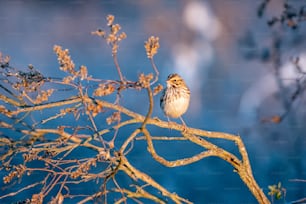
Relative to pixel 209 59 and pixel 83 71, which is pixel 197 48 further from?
pixel 83 71

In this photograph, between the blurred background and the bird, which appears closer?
the bird

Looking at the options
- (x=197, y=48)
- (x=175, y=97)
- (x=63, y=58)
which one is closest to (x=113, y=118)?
(x=63, y=58)

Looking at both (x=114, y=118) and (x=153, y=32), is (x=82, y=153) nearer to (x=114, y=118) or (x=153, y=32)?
(x=153, y=32)

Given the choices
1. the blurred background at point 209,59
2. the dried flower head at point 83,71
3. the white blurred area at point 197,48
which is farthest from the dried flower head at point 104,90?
the white blurred area at point 197,48

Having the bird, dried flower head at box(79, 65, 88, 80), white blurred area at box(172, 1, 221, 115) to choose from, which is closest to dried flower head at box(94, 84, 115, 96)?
dried flower head at box(79, 65, 88, 80)

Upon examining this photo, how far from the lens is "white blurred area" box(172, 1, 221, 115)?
16.0ft

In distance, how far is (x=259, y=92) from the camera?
4867 mm

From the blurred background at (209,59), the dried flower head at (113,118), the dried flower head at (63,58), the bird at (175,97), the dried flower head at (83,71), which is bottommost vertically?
the dried flower head at (113,118)

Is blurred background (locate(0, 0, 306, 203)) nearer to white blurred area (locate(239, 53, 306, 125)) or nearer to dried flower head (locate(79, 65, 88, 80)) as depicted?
white blurred area (locate(239, 53, 306, 125))

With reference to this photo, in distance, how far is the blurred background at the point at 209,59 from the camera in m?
4.76

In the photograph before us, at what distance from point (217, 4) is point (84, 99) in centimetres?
258

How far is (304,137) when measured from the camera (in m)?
4.82

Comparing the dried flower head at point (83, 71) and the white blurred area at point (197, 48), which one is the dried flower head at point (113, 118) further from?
the white blurred area at point (197, 48)

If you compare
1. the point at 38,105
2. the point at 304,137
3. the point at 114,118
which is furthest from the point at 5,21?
the point at 114,118
